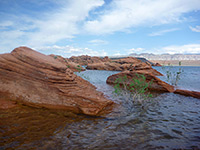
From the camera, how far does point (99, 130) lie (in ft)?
21.7

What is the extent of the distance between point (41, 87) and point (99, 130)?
4.76 m

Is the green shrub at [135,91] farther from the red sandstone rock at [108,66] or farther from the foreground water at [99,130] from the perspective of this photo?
the red sandstone rock at [108,66]

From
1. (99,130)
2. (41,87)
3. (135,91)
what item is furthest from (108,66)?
(99,130)

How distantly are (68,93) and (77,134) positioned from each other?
3269 mm

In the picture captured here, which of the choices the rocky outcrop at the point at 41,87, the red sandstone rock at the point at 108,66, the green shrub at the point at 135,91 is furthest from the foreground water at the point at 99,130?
the red sandstone rock at the point at 108,66

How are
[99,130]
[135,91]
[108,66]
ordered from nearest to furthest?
[99,130] < [135,91] < [108,66]

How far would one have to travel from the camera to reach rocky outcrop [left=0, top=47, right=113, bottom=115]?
8.64 metres

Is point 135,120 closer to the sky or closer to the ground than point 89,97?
closer to the ground

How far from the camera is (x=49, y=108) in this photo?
8633mm

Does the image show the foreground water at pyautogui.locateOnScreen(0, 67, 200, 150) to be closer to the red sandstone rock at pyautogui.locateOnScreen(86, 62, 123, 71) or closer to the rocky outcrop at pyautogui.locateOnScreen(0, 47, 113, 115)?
the rocky outcrop at pyautogui.locateOnScreen(0, 47, 113, 115)

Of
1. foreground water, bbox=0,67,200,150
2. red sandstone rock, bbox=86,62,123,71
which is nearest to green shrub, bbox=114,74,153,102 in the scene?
foreground water, bbox=0,67,200,150

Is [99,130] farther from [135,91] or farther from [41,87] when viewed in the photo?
[135,91]

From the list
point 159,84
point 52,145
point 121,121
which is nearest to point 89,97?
point 121,121

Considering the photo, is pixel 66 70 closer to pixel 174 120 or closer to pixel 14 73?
pixel 14 73
